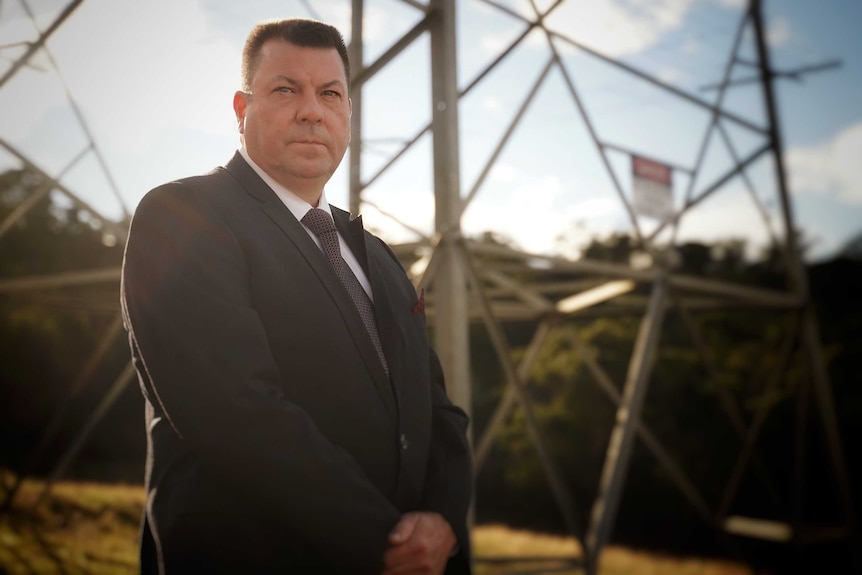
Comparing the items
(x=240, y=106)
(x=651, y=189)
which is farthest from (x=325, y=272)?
(x=651, y=189)

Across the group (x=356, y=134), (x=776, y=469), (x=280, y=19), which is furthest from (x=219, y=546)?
(x=776, y=469)

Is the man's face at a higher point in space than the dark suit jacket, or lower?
higher

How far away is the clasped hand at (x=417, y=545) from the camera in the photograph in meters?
1.38

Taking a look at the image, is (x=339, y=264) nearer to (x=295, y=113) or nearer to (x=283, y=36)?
(x=295, y=113)

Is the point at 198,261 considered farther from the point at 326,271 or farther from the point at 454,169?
the point at 454,169

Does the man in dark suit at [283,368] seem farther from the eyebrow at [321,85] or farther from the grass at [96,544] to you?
the grass at [96,544]

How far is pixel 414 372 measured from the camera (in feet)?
5.52

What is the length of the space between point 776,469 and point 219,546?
1423 cm

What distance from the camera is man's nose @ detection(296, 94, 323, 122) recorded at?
1587 millimetres

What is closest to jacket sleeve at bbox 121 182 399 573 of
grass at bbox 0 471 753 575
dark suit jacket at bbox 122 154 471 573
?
dark suit jacket at bbox 122 154 471 573

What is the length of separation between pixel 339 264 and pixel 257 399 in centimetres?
50

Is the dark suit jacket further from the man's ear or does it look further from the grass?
the grass

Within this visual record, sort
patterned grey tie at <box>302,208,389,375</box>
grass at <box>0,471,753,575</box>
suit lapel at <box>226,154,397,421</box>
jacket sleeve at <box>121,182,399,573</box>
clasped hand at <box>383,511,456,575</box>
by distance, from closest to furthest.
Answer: jacket sleeve at <box>121,182,399,573</box> → clasped hand at <box>383,511,456,575</box> → suit lapel at <box>226,154,397,421</box> → patterned grey tie at <box>302,208,389,375</box> → grass at <box>0,471,753,575</box>

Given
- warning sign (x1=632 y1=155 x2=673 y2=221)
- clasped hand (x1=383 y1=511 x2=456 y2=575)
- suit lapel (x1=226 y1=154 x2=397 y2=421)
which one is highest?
warning sign (x1=632 y1=155 x2=673 y2=221)
